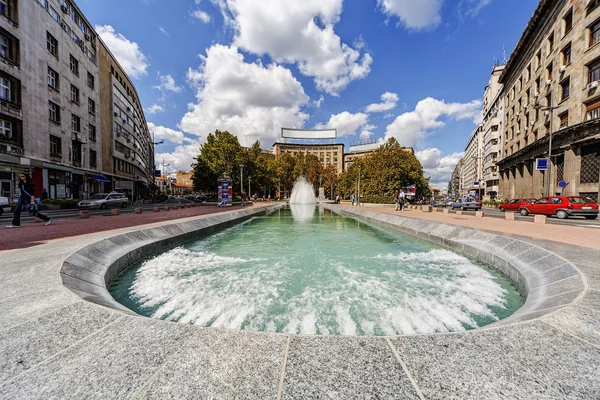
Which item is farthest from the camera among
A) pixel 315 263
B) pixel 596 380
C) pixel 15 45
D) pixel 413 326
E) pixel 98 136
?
pixel 98 136

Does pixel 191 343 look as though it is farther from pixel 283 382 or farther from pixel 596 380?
pixel 596 380

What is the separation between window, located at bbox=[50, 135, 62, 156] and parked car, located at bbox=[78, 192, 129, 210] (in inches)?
246

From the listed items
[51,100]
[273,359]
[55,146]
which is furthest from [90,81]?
[273,359]

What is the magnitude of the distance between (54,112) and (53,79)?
132 inches

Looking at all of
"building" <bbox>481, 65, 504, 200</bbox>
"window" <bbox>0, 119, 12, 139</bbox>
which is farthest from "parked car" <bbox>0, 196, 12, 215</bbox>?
"building" <bbox>481, 65, 504, 200</bbox>

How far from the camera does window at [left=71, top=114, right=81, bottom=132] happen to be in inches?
1073

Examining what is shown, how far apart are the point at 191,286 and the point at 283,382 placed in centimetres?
422

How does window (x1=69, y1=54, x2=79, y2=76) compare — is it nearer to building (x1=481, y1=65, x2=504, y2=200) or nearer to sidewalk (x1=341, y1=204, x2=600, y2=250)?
sidewalk (x1=341, y1=204, x2=600, y2=250)

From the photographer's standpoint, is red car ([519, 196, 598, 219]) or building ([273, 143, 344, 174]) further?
building ([273, 143, 344, 174])

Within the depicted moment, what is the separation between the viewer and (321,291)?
5117 mm

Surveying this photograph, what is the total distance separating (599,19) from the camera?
66.7 ft

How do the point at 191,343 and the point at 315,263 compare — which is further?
the point at 315,263

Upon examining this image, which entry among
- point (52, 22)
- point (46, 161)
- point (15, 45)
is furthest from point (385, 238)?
point (52, 22)

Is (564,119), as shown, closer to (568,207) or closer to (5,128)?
(568,207)
